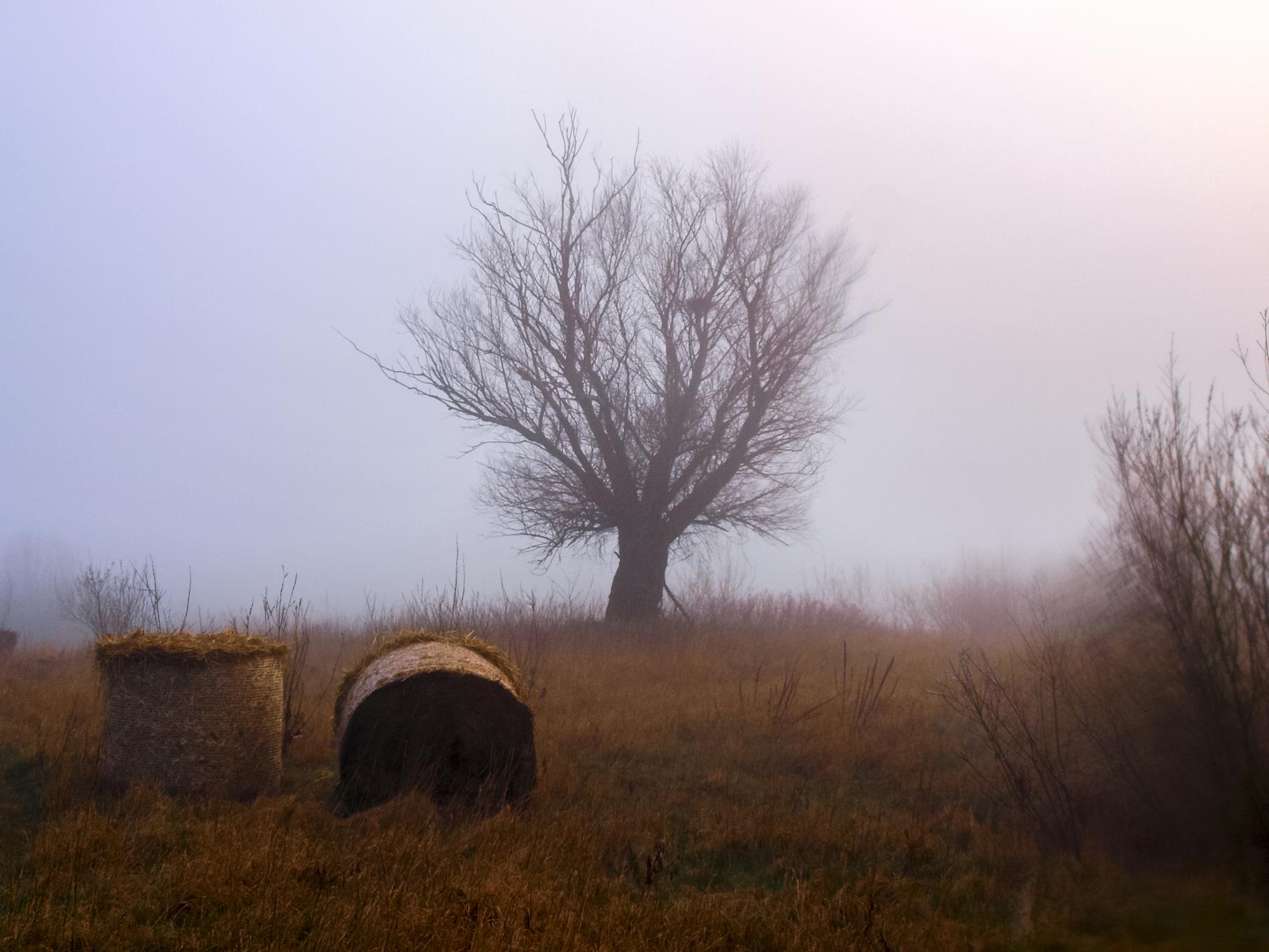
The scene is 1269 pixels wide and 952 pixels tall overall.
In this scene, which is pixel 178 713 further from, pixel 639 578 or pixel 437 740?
pixel 639 578

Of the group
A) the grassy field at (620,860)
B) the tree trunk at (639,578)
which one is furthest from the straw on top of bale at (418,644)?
the tree trunk at (639,578)

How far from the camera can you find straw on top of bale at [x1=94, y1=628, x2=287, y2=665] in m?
5.85

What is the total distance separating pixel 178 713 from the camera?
5887mm

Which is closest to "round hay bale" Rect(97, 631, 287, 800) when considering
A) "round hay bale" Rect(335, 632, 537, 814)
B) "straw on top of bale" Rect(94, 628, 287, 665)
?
"straw on top of bale" Rect(94, 628, 287, 665)

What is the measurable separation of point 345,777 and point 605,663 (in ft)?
18.5

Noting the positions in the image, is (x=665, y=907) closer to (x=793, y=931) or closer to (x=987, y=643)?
(x=793, y=931)

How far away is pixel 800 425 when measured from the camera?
53.5 ft

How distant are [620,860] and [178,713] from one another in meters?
3.21

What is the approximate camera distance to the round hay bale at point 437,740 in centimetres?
593

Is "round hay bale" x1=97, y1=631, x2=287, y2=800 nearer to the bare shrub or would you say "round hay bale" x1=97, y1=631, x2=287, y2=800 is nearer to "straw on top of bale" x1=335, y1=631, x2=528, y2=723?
"straw on top of bale" x1=335, y1=631, x2=528, y2=723

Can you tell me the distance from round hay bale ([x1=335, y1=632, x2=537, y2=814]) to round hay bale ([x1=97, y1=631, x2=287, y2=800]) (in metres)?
0.74

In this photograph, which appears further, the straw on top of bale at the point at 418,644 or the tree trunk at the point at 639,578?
the tree trunk at the point at 639,578

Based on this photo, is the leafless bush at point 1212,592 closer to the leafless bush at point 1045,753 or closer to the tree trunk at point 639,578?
the leafless bush at point 1045,753

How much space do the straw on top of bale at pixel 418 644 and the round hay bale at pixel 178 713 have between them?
84 centimetres
